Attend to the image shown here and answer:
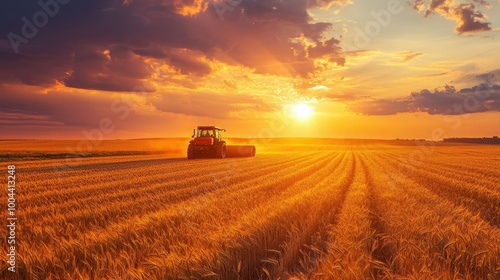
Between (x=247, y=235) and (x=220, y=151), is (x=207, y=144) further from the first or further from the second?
(x=247, y=235)

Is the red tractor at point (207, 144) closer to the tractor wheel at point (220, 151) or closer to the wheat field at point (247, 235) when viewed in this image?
the tractor wheel at point (220, 151)

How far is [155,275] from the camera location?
3.93 m

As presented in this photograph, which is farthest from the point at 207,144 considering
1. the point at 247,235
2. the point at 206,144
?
the point at 247,235

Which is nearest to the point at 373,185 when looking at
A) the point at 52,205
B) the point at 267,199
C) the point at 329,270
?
the point at 267,199

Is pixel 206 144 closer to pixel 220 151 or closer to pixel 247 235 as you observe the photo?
pixel 220 151

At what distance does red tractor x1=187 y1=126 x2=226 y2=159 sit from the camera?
30.9 m

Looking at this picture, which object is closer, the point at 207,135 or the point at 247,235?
the point at 247,235

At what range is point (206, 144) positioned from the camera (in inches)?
1212

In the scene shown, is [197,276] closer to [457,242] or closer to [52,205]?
[457,242]

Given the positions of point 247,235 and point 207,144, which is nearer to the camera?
point 247,235

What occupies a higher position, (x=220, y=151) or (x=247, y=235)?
(x=220, y=151)

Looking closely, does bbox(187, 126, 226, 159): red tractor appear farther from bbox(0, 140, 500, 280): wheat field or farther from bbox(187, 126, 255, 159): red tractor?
bbox(0, 140, 500, 280): wheat field

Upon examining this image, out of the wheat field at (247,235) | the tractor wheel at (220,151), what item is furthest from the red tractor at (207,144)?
the wheat field at (247,235)

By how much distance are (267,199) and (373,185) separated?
20.5ft
